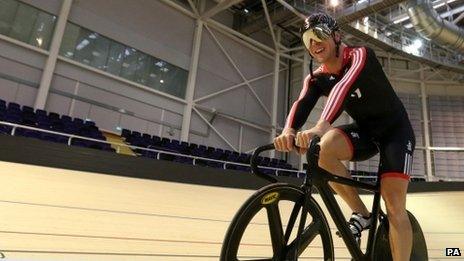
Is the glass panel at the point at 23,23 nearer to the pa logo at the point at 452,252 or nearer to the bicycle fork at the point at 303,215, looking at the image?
the bicycle fork at the point at 303,215

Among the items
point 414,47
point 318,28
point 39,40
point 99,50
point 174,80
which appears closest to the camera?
point 318,28

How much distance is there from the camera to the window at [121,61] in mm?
11156

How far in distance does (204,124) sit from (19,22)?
23.3 ft

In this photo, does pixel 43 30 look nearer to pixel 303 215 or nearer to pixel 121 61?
pixel 121 61

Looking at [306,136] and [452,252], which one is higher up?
[306,136]

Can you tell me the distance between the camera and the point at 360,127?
79.4 inches

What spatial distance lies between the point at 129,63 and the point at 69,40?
2.11 metres

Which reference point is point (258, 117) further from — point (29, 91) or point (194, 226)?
point (194, 226)

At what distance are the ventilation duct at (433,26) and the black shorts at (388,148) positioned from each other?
12435mm

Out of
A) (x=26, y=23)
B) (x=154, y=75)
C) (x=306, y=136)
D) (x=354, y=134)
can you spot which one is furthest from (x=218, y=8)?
(x=306, y=136)

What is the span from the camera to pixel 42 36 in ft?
34.4

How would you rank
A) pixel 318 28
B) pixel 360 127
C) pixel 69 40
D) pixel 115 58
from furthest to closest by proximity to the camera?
1. pixel 115 58
2. pixel 69 40
3. pixel 360 127
4. pixel 318 28

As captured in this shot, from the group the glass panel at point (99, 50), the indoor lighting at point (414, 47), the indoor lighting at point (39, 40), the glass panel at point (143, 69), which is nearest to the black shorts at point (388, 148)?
the indoor lighting at point (39, 40)

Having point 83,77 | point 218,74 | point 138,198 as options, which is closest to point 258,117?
point 218,74
